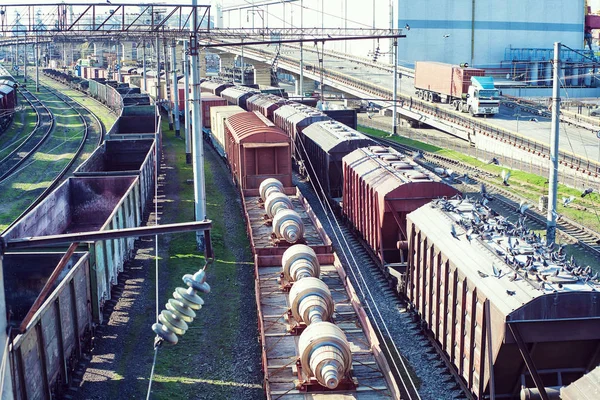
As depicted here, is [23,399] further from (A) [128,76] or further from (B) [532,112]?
(A) [128,76]

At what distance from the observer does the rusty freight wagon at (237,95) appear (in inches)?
2249

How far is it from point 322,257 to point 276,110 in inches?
1002

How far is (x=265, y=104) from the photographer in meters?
50.2

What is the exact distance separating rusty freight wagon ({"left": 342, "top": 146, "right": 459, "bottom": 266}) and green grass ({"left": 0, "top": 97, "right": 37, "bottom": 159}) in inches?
1269

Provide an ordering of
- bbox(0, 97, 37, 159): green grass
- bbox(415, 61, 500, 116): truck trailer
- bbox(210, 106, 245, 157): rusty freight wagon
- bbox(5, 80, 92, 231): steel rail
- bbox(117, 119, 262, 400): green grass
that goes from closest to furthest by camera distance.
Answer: bbox(117, 119, 262, 400): green grass < bbox(5, 80, 92, 231): steel rail < bbox(210, 106, 245, 157): rusty freight wagon < bbox(0, 97, 37, 159): green grass < bbox(415, 61, 500, 116): truck trailer

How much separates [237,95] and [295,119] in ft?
65.8

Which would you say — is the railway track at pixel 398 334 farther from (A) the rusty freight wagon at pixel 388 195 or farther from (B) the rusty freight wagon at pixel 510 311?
(A) the rusty freight wagon at pixel 388 195

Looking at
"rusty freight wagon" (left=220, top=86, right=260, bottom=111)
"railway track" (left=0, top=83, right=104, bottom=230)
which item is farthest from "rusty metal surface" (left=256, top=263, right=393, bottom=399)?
"rusty freight wagon" (left=220, top=86, right=260, bottom=111)

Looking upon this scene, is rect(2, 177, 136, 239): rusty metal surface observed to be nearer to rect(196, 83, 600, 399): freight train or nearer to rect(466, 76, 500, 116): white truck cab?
rect(196, 83, 600, 399): freight train

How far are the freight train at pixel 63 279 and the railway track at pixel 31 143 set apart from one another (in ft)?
53.6

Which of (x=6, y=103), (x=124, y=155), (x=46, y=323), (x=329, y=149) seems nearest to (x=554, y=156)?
(x=329, y=149)

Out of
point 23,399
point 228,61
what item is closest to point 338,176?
point 23,399

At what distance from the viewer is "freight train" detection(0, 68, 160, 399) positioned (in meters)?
13.1

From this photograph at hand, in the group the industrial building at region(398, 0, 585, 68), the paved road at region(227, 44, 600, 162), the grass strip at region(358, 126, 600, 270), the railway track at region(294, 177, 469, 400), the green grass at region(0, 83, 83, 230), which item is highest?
the industrial building at region(398, 0, 585, 68)
